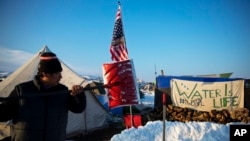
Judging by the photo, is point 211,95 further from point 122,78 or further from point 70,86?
point 70,86

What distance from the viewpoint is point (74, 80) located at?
33.0 feet

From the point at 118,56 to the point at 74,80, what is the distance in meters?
2.18

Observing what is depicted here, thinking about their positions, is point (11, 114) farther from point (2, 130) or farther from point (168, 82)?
point (168, 82)

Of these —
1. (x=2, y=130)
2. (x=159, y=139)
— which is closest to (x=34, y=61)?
(x=2, y=130)

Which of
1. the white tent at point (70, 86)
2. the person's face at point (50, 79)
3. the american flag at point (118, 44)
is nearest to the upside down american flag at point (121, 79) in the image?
the american flag at point (118, 44)

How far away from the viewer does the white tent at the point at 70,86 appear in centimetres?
889

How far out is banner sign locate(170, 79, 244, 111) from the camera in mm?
11148

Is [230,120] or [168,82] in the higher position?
[168,82]

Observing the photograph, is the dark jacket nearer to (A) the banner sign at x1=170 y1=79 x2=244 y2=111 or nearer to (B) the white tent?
(B) the white tent

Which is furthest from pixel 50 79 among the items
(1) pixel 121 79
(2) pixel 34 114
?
(1) pixel 121 79

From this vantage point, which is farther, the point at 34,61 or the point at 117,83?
the point at 34,61

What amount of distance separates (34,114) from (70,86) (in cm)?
755

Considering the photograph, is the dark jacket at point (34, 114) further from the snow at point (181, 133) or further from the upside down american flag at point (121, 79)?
the upside down american flag at point (121, 79)

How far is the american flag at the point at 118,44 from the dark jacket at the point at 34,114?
6.65m
